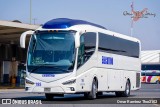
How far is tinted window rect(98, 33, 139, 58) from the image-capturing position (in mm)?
21844

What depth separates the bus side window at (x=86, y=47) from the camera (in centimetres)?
1930

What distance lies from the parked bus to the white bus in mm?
46239

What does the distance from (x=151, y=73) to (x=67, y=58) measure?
5041 cm

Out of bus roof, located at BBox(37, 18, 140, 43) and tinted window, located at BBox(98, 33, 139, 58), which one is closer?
bus roof, located at BBox(37, 18, 140, 43)

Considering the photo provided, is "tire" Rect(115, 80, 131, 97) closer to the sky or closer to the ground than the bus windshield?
closer to the ground

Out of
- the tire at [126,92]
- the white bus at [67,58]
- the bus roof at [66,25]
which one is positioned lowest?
the tire at [126,92]

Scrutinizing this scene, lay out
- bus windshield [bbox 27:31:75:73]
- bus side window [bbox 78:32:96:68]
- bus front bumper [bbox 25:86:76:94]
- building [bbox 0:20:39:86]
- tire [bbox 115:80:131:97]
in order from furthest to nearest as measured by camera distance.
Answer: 1. building [bbox 0:20:39:86]
2. tire [bbox 115:80:131:97]
3. bus side window [bbox 78:32:96:68]
4. bus windshield [bbox 27:31:75:73]
5. bus front bumper [bbox 25:86:76:94]

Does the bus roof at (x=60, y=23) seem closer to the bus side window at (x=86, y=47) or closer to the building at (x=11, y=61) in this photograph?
the bus side window at (x=86, y=47)

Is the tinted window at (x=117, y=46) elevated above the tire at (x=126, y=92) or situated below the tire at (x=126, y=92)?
above

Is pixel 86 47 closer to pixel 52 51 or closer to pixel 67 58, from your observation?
pixel 67 58

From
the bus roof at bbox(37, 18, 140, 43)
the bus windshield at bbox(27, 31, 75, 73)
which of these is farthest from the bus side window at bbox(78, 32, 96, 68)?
the bus windshield at bbox(27, 31, 75, 73)

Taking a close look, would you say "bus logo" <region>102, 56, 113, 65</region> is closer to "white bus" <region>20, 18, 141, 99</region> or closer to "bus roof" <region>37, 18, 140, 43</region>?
"white bus" <region>20, 18, 141, 99</region>

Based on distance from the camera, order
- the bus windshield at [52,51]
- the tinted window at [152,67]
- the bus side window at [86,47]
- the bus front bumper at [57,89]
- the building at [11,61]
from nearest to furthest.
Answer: the bus front bumper at [57,89], the bus windshield at [52,51], the bus side window at [86,47], the building at [11,61], the tinted window at [152,67]

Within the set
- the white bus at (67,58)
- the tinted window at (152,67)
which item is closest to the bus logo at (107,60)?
the white bus at (67,58)
